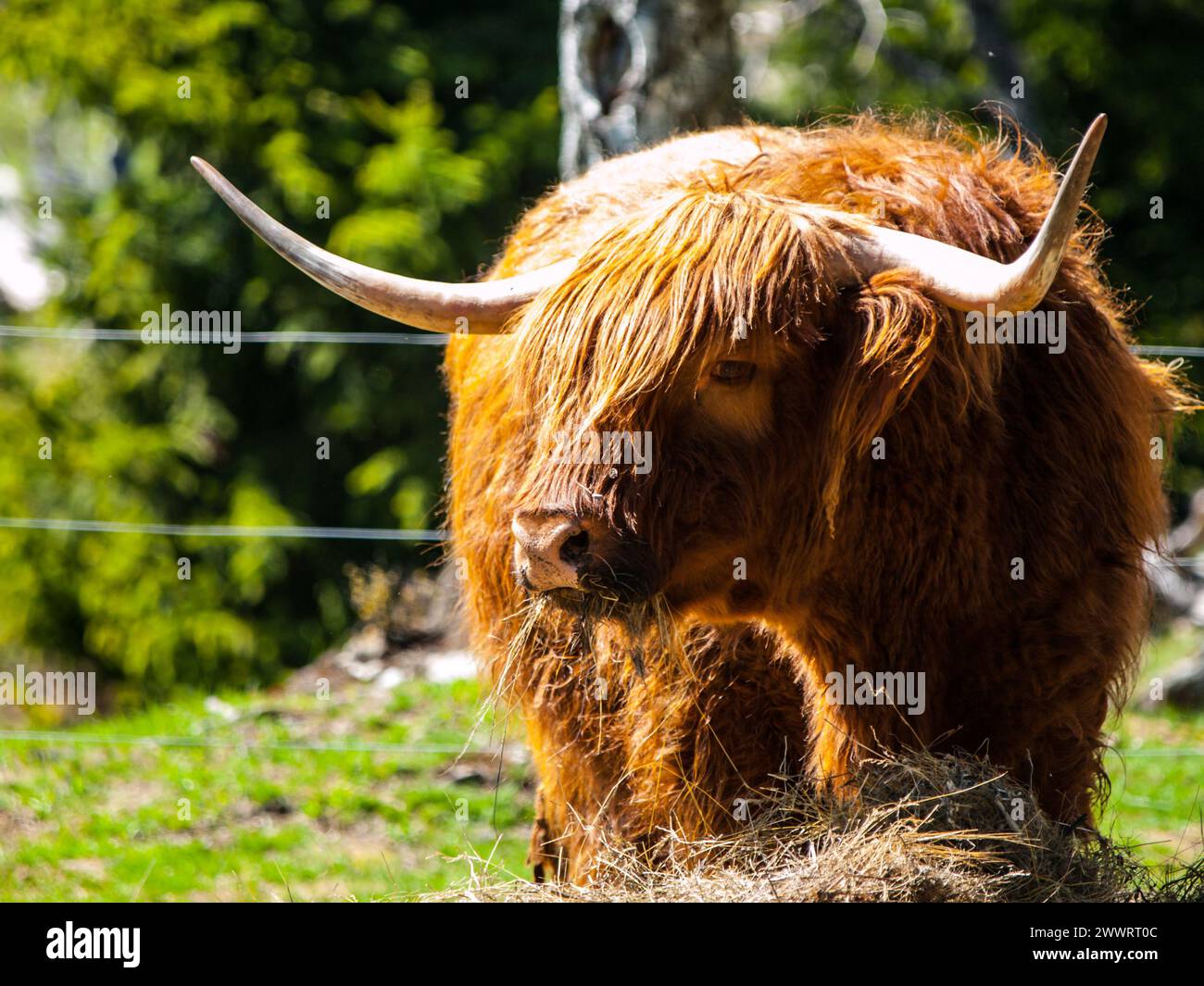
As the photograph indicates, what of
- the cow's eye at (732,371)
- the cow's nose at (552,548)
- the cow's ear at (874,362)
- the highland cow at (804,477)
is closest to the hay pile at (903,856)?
the highland cow at (804,477)

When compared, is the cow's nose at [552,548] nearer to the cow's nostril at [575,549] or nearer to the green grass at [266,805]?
the cow's nostril at [575,549]

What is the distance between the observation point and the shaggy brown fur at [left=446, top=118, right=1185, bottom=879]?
9.36ft

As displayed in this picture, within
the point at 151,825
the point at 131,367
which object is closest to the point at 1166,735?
the point at 151,825

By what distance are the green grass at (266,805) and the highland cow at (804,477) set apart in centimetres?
106

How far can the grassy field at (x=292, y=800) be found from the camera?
463 centimetres

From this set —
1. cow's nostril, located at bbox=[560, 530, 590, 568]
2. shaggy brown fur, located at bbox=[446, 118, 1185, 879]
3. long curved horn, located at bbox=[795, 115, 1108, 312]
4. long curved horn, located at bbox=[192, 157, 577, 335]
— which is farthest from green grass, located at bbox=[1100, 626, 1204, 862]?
long curved horn, located at bbox=[192, 157, 577, 335]

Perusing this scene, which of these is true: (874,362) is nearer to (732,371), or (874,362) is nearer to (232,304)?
(732,371)

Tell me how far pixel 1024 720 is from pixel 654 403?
3.51ft

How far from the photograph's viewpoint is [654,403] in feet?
9.23

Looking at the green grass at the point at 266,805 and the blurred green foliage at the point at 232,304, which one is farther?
the blurred green foliage at the point at 232,304

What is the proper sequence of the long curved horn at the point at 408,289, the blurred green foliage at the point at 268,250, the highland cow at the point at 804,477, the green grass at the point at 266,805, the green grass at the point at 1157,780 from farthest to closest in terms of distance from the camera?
the blurred green foliage at the point at 268,250 → the green grass at the point at 1157,780 → the green grass at the point at 266,805 → the long curved horn at the point at 408,289 → the highland cow at the point at 804,477

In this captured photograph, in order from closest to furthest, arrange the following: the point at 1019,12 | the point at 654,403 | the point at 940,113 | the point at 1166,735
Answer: the point at 654,403
the point at 940,113
the point at 1166,735
the point at 1019,12

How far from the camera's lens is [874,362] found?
2869mm

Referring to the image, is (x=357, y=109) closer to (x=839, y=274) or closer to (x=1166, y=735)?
(x=1166, y=735)
